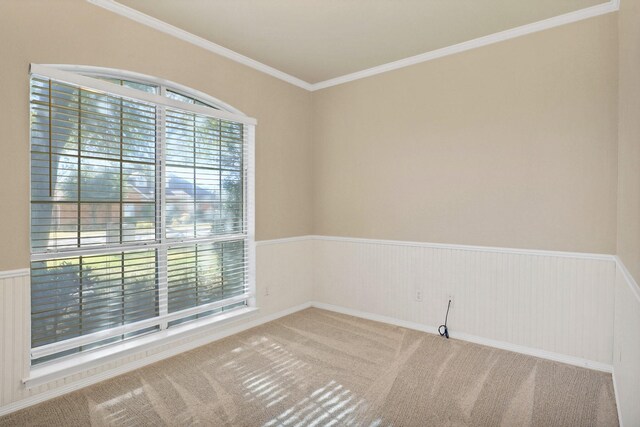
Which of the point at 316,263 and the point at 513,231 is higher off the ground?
the point at 513,231

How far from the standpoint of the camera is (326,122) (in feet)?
14.3

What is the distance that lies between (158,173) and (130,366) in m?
1.53

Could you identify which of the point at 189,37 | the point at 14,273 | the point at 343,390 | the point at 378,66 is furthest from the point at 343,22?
the point at 14,273

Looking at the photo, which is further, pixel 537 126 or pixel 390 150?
pixel 390 150

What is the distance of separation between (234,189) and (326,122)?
4.76 ft

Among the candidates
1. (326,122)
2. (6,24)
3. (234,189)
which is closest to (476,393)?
(234,189)

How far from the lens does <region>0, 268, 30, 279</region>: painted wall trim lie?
2.20 metres

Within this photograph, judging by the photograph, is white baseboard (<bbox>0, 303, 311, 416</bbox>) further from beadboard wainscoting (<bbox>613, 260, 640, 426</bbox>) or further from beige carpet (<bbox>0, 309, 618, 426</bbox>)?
beadboard wainscoting (<bbox>613, 260, 640, 426</bbox>)

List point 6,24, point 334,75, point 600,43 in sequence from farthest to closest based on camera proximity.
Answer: point 334,75 → point 600,43 → point 6,24

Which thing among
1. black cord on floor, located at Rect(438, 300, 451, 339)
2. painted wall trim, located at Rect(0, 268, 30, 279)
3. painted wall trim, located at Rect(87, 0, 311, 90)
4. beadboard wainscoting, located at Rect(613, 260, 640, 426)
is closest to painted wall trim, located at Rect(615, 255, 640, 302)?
beadboard wainscoting, located at Rect(613, 260, 640, 426)

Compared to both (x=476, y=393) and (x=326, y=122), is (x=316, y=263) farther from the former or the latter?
(x=476, y=393)

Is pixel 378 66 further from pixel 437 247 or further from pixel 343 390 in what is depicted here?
pixel 343 390

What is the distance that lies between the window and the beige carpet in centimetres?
46

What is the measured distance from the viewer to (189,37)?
123 inches
